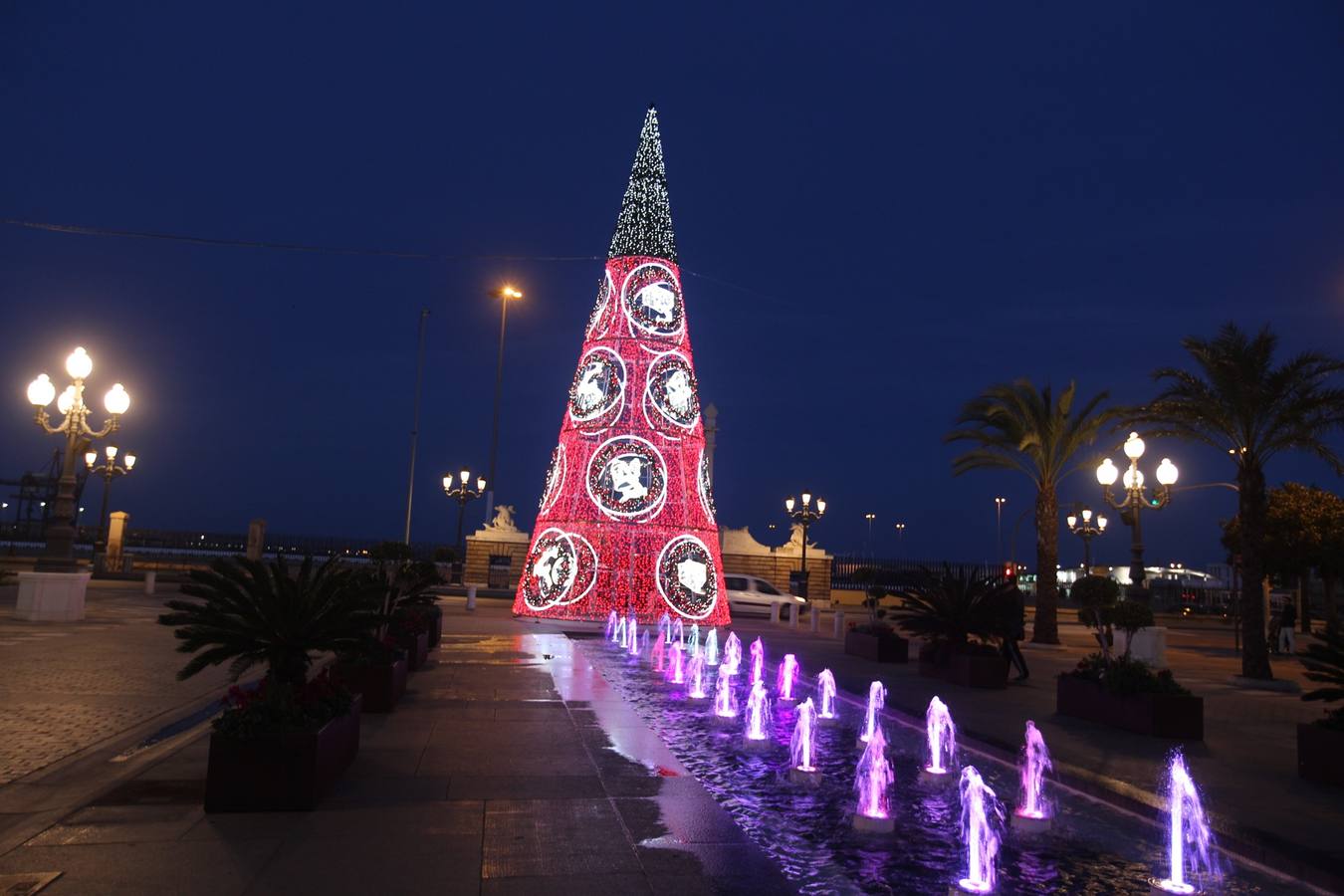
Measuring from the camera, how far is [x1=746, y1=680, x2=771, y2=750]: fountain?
10.0m

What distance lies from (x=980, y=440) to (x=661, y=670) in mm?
15606

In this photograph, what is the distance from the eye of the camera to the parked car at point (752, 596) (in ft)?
115

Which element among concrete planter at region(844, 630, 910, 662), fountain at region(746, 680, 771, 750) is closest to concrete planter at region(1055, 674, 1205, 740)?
fountain at region(746, 680, 771, 750)

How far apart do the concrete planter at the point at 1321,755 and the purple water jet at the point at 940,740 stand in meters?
3.24

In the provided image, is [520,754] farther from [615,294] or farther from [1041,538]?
[1041,538]

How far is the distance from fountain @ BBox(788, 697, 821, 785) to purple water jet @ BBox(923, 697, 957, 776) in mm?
1106

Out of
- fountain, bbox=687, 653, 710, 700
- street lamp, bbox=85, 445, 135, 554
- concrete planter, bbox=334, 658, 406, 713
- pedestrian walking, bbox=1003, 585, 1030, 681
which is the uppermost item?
street lamp, bbox=85, 445, 135, 554

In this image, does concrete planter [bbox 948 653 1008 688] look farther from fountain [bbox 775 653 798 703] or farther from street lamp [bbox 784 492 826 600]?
street lamp [bbox 784 492 826 600]

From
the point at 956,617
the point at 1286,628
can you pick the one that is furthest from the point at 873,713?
the point at 1286,628

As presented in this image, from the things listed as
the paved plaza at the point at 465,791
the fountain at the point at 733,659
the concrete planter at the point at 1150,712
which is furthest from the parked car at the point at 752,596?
the concrete planter at the point at 1150,712

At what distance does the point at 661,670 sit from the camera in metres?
16.3

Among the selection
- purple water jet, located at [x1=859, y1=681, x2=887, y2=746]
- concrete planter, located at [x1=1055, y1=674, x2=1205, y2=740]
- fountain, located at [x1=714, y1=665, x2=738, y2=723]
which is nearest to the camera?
purple water jet, located at [x1=859, y1=681, x2=887, y2=746]

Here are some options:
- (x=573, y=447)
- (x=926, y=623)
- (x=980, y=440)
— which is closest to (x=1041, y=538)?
(x=980, y=440)

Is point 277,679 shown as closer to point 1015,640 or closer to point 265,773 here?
point 265,773
